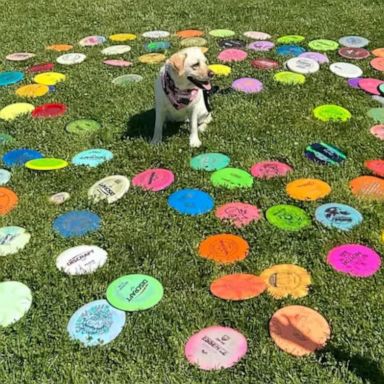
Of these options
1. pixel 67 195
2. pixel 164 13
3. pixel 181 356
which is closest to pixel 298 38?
pixel 164 13

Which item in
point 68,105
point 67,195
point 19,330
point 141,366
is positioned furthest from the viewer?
point 68,105

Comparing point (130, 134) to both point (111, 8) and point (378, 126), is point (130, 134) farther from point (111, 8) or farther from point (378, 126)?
point (111, 8)

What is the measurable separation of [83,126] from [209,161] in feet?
4.59

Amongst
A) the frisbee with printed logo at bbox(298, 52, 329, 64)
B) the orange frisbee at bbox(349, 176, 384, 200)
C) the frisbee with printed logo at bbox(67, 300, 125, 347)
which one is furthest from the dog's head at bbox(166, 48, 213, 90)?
the frisbee with printed logo at bbox(298, 52, 329, 64)

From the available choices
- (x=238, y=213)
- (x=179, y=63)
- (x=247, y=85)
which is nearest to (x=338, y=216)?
(x=238, y=213)

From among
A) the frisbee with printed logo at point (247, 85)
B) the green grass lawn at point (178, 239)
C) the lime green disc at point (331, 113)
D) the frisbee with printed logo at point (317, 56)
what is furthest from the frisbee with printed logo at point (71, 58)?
the lime green disc at point (331, 113)

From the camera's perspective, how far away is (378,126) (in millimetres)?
5191

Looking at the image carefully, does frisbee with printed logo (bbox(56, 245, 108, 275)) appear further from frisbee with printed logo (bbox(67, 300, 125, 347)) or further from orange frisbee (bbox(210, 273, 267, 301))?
orange frisbee (bbox(210, 273, 267, 301))

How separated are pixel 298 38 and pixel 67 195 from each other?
4.24 m

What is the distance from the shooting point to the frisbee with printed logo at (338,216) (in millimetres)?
3898

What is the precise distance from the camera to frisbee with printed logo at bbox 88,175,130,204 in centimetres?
429

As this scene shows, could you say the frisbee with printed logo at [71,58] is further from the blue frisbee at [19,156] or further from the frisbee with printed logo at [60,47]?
the blue frisbee at [19,156]

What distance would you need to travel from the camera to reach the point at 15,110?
18.8ft

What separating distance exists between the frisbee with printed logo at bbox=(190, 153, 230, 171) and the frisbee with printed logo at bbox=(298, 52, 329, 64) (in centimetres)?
246
